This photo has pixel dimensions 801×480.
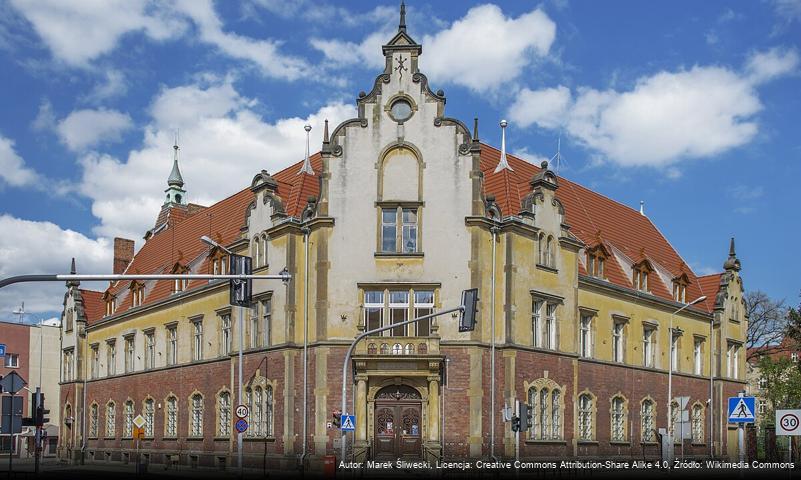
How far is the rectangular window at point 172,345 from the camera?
51.2 m

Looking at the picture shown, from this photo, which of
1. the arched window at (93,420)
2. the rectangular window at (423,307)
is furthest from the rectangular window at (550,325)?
the arched window at (93,420)

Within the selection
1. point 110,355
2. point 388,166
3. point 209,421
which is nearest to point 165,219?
point 110,355

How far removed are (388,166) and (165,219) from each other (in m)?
34.5

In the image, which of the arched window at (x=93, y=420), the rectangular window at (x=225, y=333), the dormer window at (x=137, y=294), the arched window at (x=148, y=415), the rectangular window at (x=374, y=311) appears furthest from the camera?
the arched window at (x=93, y=420)

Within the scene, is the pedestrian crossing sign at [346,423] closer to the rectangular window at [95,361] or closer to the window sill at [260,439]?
the window sill at [260,439]

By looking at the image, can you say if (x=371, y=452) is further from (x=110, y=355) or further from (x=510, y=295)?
(x=110, y=355)

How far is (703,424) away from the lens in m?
54.0

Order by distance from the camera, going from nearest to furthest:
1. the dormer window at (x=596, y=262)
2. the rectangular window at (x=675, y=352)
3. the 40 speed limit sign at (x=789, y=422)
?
the 40 speed limit sign at (x=789, y=422), the dormer window at (x=596, y=262), the rectangular window at (x=675, y=352)

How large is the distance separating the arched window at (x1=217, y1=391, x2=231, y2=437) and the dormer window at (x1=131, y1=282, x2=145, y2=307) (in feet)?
42.9

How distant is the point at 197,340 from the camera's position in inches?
1943

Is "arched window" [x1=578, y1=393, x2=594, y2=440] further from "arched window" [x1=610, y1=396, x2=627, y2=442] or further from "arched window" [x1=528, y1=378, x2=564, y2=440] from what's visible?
"arched window" [x1=528, y1=378, x2=564, y2=440]

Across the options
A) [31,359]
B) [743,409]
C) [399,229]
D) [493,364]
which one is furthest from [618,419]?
[31,359]

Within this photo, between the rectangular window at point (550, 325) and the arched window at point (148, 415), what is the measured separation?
22.3 metres

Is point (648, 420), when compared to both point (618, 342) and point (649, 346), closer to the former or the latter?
point (649, 346)
